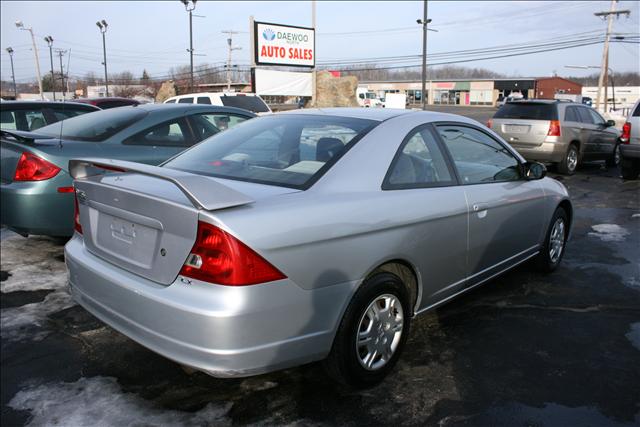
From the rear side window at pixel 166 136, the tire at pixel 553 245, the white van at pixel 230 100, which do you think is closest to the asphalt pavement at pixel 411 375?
the tire at pixel 553 245

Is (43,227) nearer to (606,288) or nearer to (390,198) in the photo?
(390,198)

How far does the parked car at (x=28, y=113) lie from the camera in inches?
289

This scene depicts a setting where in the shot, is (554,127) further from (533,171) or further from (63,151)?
(63,151)

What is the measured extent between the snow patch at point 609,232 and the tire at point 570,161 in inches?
191

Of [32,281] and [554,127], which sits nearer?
[32,281]

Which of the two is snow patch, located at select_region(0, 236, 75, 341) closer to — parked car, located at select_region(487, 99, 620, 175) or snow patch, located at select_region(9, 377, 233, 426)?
snow patch, located at select_region(9, 377, 233, 426)

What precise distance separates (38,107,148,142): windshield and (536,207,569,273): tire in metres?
4.17

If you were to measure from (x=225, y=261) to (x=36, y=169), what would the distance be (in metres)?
3.34

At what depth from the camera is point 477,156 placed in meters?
4.04

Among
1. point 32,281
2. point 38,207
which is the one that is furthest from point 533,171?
point 32,281

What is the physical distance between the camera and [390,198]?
292 cm

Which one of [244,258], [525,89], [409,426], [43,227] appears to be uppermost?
[525,89]

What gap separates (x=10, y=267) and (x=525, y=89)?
85.9m

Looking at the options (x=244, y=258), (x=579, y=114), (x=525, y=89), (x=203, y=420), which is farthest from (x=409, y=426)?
(x=525, y=89)
